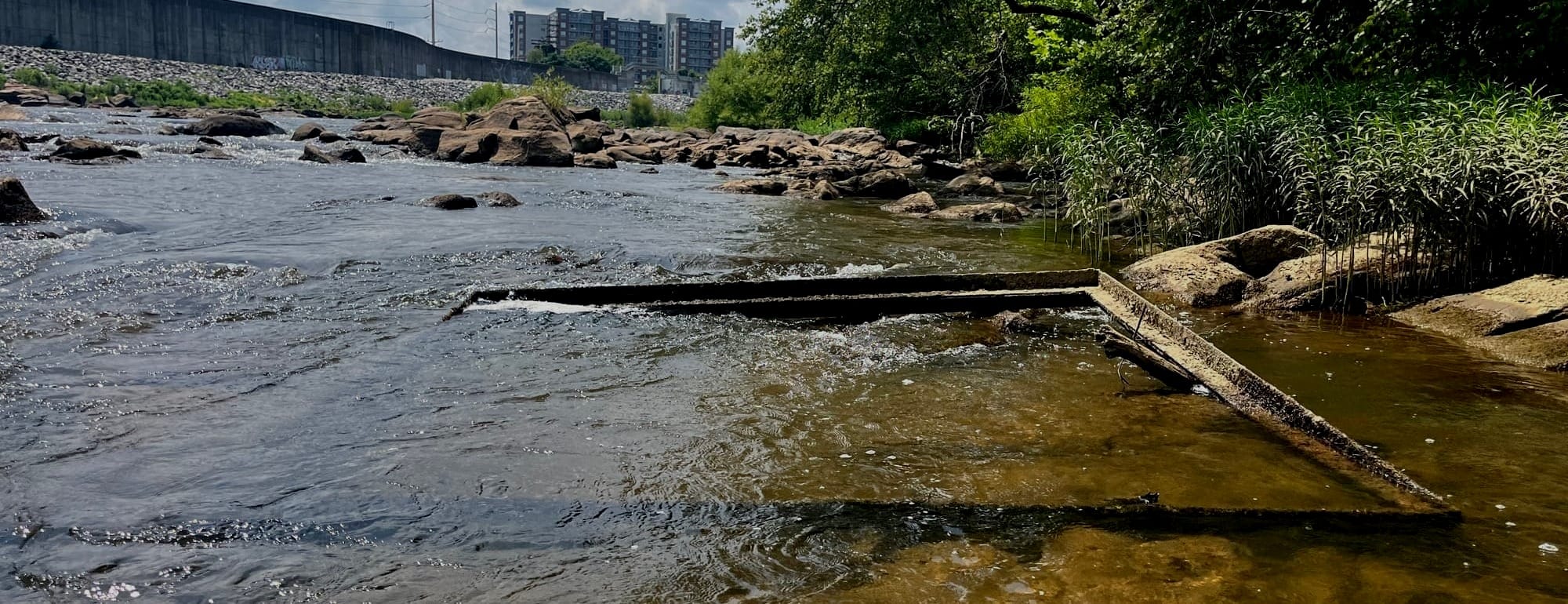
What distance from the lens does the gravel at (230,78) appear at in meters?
54.6

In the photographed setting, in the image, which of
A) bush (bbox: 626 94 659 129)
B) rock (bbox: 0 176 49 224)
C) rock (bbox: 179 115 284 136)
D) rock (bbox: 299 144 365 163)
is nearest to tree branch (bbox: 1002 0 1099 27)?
rock (bbox: 0 176 49 224)

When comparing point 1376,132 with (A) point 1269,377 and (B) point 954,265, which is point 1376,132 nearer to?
(A) point 1269,377

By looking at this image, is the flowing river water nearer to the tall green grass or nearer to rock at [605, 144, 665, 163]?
the tall green grass

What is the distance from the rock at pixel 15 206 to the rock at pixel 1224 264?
12.0 metres

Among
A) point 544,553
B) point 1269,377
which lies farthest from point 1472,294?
point 544,553

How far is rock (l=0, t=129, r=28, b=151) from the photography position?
2109 centimetres

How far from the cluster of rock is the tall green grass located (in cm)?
739

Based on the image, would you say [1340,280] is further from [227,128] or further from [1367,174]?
[227,128]

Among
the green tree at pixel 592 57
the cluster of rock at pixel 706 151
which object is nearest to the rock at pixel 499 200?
the cluster of rock at pixel 706 151

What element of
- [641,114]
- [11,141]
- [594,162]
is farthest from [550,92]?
[641,114]

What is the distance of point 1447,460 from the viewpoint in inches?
177

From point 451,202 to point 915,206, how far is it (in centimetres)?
706

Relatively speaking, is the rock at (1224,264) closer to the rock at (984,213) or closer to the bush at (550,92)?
the rock at (984,213)

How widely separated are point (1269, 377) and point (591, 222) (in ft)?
32.4
